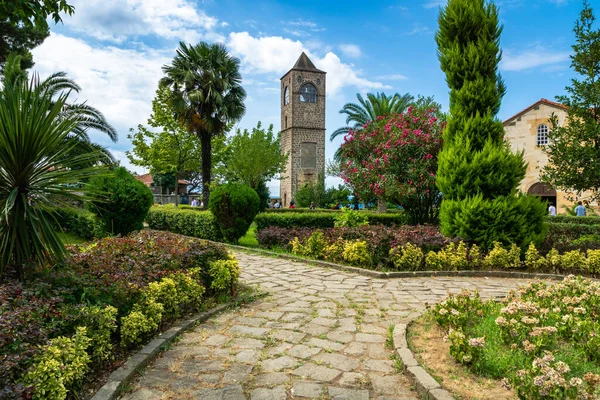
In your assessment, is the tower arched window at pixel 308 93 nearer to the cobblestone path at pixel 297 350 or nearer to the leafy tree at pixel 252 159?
the leafy tree at pixel 252 159

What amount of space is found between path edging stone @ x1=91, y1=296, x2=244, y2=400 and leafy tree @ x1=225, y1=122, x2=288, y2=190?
25.0m

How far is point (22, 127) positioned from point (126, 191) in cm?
715

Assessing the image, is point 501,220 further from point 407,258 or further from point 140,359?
point 140,359

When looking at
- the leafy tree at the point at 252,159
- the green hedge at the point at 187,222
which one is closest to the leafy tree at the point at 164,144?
the leafy tree at the point at 252,159

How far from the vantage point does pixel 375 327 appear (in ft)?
15.2

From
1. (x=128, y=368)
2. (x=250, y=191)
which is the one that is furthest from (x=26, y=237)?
(x=250, y=191)

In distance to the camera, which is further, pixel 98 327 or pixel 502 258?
→ pixel 502 258

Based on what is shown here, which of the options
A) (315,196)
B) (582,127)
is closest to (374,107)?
(315,196)

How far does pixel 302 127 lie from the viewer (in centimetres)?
4697

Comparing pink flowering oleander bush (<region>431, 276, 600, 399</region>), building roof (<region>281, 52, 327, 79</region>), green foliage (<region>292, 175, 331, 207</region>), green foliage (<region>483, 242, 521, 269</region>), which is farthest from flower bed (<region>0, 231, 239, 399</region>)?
building roof (<region>281, 52, 327, 79</region>)

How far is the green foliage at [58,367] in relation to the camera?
2602mm

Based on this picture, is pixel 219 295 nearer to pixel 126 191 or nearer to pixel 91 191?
pixel 91 191

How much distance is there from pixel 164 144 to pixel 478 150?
22272mm

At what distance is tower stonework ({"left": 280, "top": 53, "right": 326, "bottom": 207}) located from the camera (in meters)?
46.3
